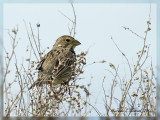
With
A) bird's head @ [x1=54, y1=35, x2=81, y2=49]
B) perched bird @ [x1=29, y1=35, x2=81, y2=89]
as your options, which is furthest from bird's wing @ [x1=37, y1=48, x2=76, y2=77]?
bird's head @ [x1=54, y1=35, x2=81, y2=49]

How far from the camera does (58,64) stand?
17.5 feet

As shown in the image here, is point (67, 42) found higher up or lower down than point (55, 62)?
higher up

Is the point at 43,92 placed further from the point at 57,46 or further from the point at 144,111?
the point at 57,46

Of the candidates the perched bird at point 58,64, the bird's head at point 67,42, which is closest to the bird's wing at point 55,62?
the perched bird at point 58,64

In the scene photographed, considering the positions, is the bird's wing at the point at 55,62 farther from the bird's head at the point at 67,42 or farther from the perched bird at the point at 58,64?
the bird's head at the point at 67,42

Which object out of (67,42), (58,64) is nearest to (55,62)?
(58,64)

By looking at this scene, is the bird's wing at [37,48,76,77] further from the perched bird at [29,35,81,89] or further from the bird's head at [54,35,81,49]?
the bird's head at [54,35,81,49]

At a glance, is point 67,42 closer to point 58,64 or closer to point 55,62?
point 55,62

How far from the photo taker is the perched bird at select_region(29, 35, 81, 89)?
4883 mm

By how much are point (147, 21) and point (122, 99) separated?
4.32 ft

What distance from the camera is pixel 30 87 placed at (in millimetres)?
4344

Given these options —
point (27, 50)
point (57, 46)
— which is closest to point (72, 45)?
point (57, 46)

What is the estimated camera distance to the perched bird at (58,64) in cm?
488

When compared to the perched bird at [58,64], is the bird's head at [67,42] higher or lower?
higher
